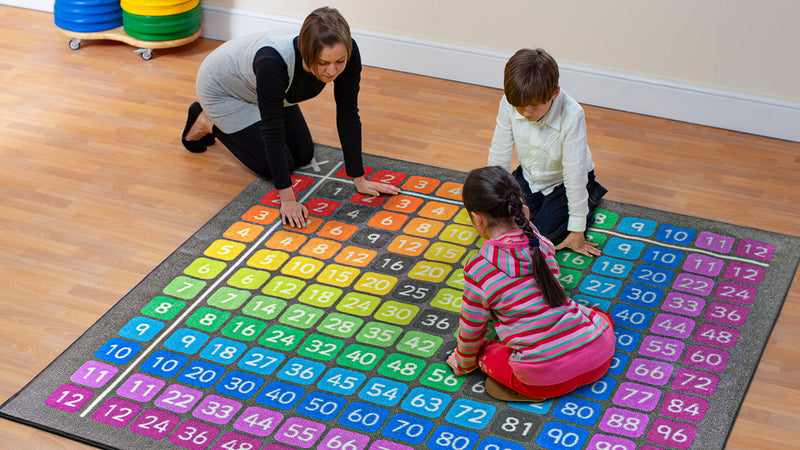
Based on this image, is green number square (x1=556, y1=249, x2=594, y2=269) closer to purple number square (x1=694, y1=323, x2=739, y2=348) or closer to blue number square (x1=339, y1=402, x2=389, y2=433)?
purple number square (x1=694, y1=323, x2=739, y2=348)

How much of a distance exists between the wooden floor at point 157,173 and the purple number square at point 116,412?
0.32 feet

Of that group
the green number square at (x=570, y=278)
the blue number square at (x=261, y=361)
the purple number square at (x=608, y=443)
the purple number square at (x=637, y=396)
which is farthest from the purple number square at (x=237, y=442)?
the green number square at (x=570, y=278)

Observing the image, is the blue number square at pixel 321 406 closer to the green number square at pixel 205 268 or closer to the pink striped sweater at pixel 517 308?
the pink striped sweater at pixel 517 308

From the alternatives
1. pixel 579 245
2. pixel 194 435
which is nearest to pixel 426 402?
pixel 194 435

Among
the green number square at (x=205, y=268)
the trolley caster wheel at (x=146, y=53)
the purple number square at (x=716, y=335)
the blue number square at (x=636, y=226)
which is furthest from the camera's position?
the trolley caster wheel at (x=146, y=53)

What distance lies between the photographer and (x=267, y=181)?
10.3 feet

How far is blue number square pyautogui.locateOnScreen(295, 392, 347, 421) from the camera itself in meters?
2.16

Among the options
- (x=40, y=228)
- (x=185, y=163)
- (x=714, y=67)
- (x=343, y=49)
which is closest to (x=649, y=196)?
(x=714, y=67)

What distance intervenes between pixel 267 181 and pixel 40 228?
77cm

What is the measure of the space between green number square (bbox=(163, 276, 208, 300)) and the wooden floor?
0.40ft

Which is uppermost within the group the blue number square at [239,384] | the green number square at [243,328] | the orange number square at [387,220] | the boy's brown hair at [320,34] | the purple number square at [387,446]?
the boy's brown hair at [320,34]

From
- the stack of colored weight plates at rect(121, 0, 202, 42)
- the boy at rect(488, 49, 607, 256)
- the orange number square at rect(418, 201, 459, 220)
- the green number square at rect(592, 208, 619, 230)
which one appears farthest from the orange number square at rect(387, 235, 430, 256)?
the stack of colored weight plates at rect(121, 0, 202, 42)

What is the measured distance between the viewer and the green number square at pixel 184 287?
2586 mm

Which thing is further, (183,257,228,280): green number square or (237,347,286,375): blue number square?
(183,257,228,280): green number square
